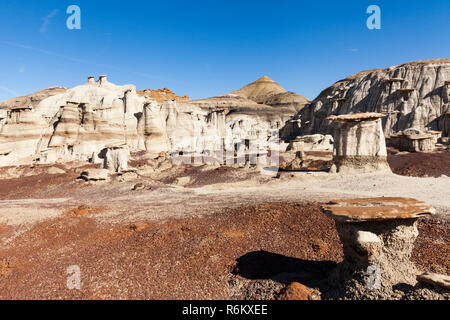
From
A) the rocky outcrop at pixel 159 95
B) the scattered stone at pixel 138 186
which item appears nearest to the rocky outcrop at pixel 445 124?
the scattered stone at pixel 138 186

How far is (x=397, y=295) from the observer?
3.83 m

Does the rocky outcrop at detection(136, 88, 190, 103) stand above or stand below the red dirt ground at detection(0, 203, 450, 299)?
above

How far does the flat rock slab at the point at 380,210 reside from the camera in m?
3.91

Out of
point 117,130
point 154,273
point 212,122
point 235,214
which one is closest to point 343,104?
point 212,122

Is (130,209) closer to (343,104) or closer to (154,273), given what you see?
(154,273)

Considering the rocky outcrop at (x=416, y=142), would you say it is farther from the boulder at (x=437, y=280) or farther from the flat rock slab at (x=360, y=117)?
the boulder at (x=437, y=280)

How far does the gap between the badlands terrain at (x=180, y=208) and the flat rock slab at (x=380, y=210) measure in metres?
1.12

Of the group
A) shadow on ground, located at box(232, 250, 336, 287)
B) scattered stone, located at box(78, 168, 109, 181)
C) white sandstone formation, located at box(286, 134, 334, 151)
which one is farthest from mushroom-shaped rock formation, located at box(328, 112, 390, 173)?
white sandstone formation, located at box(286, 134, 334, 151)

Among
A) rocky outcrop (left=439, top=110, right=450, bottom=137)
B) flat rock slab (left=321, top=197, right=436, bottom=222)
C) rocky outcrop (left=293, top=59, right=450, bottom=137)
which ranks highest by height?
rocky outcrop (left=293, top=59, right=450, bottom=137)

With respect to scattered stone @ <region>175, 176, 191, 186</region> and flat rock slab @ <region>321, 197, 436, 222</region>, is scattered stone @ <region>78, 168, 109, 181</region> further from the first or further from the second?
flat rock slab @ <region>321, 197, 436, 222</region>

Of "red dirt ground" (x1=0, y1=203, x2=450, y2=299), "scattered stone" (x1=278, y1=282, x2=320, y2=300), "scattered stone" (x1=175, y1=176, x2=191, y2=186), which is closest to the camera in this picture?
"scattered stone" (x1=278, y1=282, x2=320, y2=300)

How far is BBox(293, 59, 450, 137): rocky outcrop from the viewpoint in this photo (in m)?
43.0

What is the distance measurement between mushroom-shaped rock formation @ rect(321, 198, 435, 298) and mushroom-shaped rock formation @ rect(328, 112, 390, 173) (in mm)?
13419

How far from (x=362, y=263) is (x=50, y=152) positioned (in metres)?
36.1
